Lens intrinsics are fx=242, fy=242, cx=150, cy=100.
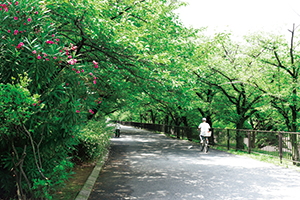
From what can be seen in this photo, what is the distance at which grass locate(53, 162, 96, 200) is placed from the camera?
5.36 m

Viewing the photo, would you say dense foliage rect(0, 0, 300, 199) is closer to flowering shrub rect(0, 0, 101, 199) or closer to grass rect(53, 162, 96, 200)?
flowering shrub rect(0, 0, 101, 199)

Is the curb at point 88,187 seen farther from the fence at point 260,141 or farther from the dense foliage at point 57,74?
the fence at point 260,141

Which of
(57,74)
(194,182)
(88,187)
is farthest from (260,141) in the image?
(57,74)

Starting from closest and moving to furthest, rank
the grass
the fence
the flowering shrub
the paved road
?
the flowering shrub
the grass
the paved road
the fence

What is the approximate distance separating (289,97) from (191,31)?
6.86m

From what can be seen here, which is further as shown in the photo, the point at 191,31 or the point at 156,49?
the point at 191,31

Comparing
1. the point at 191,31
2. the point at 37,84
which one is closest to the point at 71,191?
the point at 37,84

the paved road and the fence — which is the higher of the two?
the fence

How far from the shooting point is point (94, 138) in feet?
29.5

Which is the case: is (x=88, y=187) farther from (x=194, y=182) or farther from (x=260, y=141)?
(x=260, y=141)

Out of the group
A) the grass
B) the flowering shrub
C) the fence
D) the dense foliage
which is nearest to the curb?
the grass

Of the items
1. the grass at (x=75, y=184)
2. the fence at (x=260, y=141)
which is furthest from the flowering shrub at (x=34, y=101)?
the fence at (x=260, y=141)

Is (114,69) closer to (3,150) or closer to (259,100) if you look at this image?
(3,150)

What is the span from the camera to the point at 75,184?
250 inches
